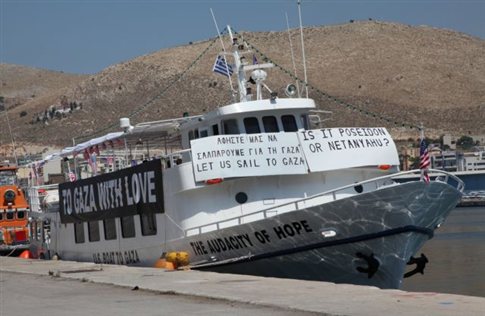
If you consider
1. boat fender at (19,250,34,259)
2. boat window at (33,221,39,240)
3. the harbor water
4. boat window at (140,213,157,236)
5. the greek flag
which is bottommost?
the harbor water

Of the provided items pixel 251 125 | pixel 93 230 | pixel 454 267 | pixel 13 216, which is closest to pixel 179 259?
pixel 251 125

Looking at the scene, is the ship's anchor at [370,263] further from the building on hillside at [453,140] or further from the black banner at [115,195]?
the building on hillside at [453,140]

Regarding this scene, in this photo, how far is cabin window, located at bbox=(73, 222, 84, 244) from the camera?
28812 millimetres

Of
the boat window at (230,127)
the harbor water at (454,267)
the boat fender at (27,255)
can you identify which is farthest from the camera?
the boat fender at (27,255)

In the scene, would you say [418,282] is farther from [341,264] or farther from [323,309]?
[323,309]

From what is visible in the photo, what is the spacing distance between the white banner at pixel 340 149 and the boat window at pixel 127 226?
5.28 meters

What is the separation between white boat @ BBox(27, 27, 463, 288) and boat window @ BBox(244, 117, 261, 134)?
0.02 metres

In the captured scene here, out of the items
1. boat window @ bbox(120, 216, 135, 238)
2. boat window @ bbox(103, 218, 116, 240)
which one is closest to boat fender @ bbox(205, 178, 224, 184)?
boat window @ bbox(120, 216, 135, 238)

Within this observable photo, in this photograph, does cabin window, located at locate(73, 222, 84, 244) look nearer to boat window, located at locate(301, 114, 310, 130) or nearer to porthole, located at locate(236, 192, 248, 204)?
porthole, located at locate(236, 192, 248, 204)

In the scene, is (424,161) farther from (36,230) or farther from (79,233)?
(36,230)

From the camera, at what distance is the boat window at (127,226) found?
25281 mm

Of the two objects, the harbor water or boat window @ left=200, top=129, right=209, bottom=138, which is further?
the harbor water

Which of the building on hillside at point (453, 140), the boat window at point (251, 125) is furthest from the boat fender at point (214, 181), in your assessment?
the building on hillside at point (453, 140)

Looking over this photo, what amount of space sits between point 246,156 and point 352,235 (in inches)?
122
